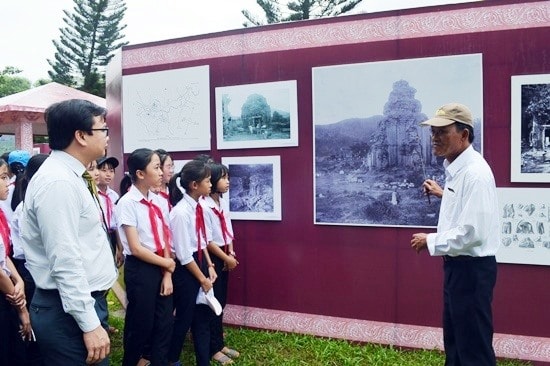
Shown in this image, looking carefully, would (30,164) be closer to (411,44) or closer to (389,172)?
(389,172)

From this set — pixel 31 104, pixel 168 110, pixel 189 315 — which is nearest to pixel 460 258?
pixel 189 315

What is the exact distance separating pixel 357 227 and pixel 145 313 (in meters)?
1.62

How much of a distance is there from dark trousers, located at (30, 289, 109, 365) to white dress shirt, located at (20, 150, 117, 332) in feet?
0.19

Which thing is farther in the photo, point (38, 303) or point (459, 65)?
point (459, 65)

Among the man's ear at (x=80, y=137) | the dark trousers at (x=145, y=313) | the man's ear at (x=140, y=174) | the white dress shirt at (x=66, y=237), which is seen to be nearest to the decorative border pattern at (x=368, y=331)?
the dark trousers at (x=145, y=313)

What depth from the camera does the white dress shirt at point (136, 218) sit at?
280cm

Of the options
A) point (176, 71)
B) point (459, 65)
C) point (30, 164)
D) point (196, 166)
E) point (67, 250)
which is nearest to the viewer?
point (67, 250)

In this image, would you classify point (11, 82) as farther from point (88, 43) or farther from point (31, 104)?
point (31, 104)

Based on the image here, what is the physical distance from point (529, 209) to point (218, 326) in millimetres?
2191

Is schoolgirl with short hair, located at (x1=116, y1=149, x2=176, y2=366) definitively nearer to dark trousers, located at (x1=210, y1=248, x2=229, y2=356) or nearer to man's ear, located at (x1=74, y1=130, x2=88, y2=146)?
dark trousers, located at (x1=210, y1=248, x2=229, y2=356)

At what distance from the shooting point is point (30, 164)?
280 centimetres

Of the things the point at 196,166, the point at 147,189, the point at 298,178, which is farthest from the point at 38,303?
the point at 298,178

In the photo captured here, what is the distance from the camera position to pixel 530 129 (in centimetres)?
318

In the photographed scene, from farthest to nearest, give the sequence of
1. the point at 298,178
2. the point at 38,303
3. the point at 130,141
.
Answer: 1. the point at 130,141
2. the point at 298,178
3. the point at 38,303
